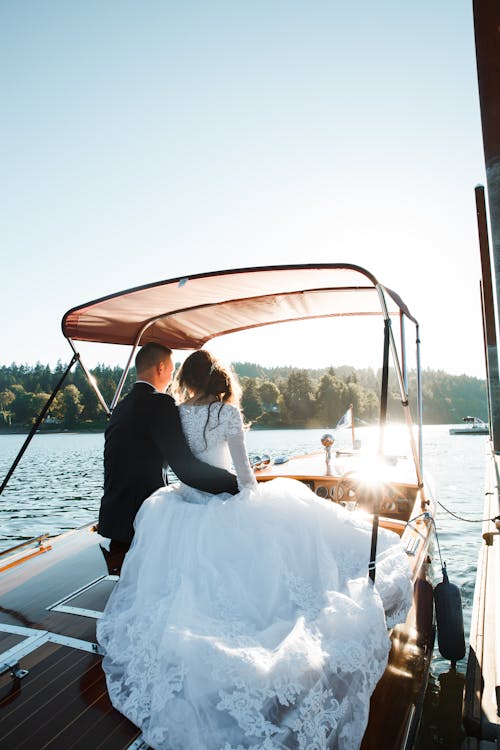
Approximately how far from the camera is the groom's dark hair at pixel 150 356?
10.8 feet

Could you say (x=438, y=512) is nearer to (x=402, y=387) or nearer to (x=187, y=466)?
(x=402, y=387)

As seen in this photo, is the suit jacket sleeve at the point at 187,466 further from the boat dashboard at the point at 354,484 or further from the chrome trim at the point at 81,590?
the boat dashboard at the point at 354,484

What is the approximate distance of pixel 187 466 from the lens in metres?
2.72

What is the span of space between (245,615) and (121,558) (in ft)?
6.45

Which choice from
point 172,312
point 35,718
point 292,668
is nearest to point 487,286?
point 172,312

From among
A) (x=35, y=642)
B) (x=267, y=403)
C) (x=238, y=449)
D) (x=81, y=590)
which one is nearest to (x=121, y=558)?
(x=81, y=590)

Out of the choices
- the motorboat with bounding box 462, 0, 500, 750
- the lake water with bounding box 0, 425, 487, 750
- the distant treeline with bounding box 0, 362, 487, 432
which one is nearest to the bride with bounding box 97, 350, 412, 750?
the motorboat with bounding box 462, 0, 500, 750

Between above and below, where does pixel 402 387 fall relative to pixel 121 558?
above

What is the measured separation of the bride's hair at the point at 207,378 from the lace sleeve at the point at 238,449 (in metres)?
0.18

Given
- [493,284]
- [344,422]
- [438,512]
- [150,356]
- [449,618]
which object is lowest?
[438,512]

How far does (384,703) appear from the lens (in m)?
2.28

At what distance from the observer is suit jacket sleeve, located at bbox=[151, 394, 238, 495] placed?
271cm

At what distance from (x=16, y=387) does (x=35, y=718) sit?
80611 millimetres

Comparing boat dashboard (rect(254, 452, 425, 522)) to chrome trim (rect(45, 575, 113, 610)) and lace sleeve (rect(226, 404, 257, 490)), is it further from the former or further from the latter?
chrome trim (rect(45, 575, 113, 610))
